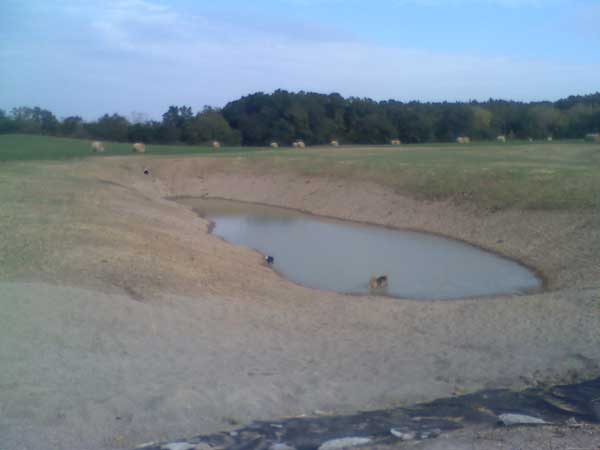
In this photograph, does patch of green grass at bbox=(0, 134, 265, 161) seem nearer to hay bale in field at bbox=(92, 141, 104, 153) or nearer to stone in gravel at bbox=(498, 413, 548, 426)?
hay bale in field at bbox=(92, 141, 104, 153)

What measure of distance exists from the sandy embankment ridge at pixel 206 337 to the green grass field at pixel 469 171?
6862 mm

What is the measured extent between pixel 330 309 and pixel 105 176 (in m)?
31.8

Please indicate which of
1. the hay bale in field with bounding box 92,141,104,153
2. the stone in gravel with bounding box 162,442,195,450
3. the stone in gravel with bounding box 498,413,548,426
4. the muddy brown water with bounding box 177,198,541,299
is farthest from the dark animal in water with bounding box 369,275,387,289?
the hay bale in field with bounding box 92,141,104,153

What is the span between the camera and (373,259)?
22.6 m

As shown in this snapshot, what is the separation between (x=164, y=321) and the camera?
37.0 ft

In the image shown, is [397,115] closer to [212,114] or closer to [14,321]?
[212,114]

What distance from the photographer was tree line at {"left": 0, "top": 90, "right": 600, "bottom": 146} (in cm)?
8118

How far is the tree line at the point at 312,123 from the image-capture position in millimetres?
81175

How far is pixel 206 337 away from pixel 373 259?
491 inches

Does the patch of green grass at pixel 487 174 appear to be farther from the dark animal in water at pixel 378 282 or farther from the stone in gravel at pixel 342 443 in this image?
the stone in gravel at pixel 342 443

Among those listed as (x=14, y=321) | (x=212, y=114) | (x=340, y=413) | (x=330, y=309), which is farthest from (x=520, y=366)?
(x=212, y=114)

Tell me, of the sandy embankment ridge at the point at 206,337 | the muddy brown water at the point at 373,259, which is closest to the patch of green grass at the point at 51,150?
the muddy brown water at the point at 373,259

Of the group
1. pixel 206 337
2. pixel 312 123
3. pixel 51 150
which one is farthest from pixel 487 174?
pixel 312 123

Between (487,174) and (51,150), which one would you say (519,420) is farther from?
(51,150)
